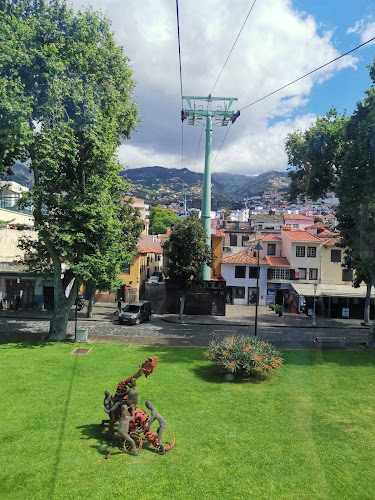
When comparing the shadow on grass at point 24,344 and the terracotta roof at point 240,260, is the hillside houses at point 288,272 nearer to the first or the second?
the terracotta roof at point 240,260

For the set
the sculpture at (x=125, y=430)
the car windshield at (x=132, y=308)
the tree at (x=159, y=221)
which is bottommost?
the sculpture at (x=125, y=430)

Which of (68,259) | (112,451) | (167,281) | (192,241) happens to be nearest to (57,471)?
(112,451)

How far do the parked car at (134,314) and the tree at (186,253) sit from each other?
3.16 m

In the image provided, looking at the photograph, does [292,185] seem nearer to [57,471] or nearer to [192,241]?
[192,241]

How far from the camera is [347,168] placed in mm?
20469

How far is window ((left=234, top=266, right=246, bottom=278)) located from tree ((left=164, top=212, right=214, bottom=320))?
34.3 feet

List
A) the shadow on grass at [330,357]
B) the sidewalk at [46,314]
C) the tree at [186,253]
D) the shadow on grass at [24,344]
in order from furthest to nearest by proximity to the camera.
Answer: the tree at [186,253] → the sidewalk at [46,314] → the shadow on grass at [24,344] → the shadow on grass at [330,357]

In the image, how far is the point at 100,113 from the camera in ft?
62.3

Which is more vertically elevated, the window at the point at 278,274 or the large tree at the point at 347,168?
the large tree at the point at 347,168

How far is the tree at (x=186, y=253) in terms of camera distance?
2789cm

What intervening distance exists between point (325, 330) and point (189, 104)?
21.8 m

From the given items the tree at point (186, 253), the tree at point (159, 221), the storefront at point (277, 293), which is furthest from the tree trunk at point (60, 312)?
the tree at point (159, 221)

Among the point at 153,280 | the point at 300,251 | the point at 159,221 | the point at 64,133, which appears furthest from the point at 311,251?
the point at 159,221

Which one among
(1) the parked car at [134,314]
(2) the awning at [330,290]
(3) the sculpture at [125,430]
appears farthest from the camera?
(2) the awning at [330,290]
